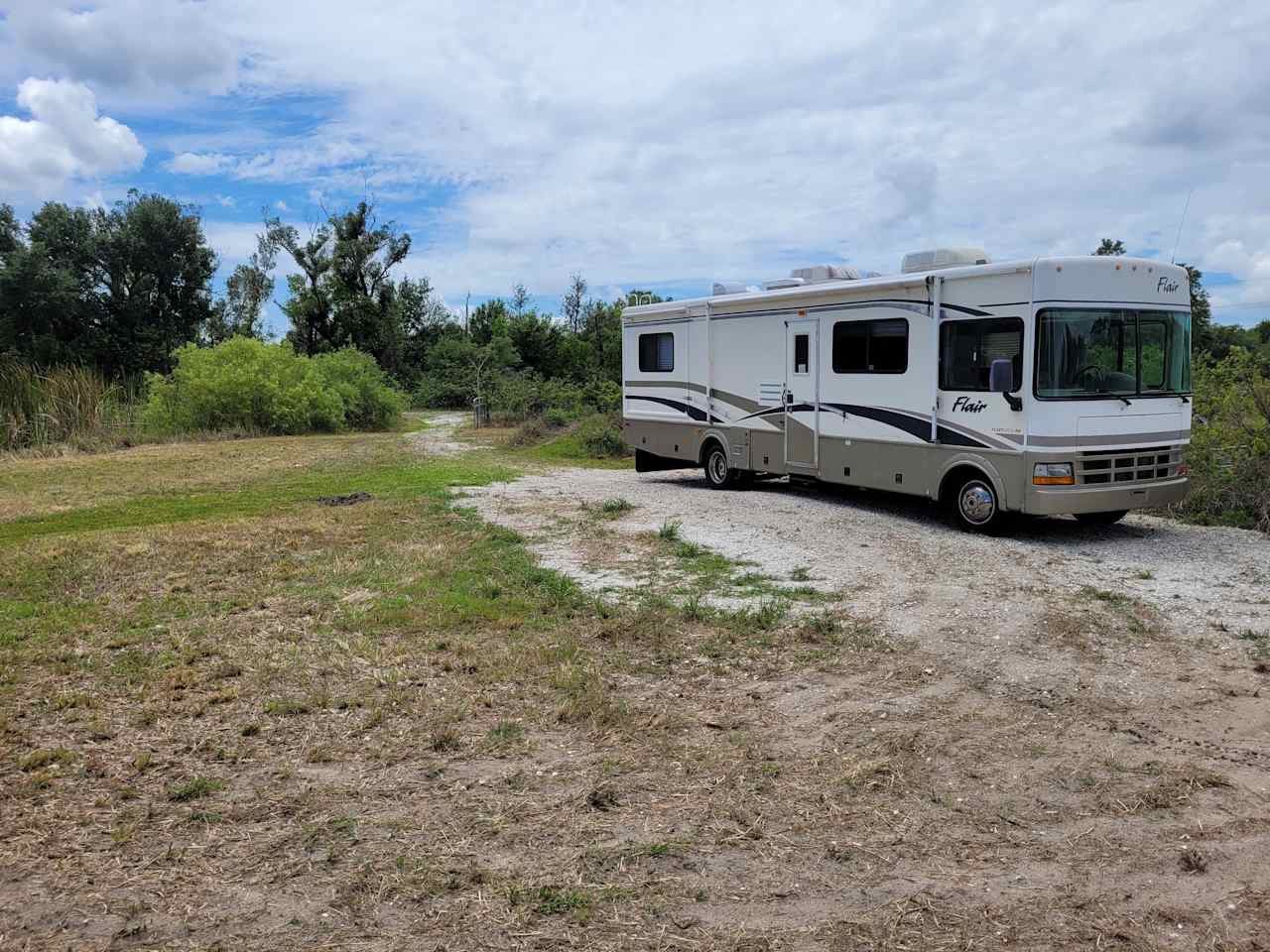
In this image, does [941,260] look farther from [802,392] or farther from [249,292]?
[249,292]

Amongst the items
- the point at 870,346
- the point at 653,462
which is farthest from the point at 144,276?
the point at 870,346

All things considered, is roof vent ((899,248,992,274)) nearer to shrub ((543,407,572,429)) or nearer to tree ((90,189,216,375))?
shrub ((543,407,572,429))

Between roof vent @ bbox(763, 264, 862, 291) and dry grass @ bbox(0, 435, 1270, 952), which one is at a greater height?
roof vent @ bbox(763, 264, 862, 291)

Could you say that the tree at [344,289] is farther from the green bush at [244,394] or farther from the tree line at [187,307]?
→ the green bush at [244,394]

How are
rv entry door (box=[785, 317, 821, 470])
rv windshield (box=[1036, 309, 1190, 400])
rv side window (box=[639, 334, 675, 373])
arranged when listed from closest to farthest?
rv windshield (box=[1036, 309, 1190, 400])
rv entry door (box=[785, 317, 821, 470])
rv side window (box=[639, 334, 675, 373])

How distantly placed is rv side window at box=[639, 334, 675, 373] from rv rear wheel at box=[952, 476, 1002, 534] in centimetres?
548

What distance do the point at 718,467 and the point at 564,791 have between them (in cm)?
1023

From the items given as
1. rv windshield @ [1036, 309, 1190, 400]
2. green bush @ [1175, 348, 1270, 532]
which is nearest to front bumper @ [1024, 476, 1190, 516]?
rv windshield @ [1036, 309, 1190, 400]

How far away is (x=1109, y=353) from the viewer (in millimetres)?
9656

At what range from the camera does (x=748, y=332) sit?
13258mm

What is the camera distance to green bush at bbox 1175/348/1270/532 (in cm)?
1115

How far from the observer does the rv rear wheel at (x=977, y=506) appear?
10.1m

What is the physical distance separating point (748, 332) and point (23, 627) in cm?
895

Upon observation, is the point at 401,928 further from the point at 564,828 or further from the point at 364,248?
the point at 364,248
